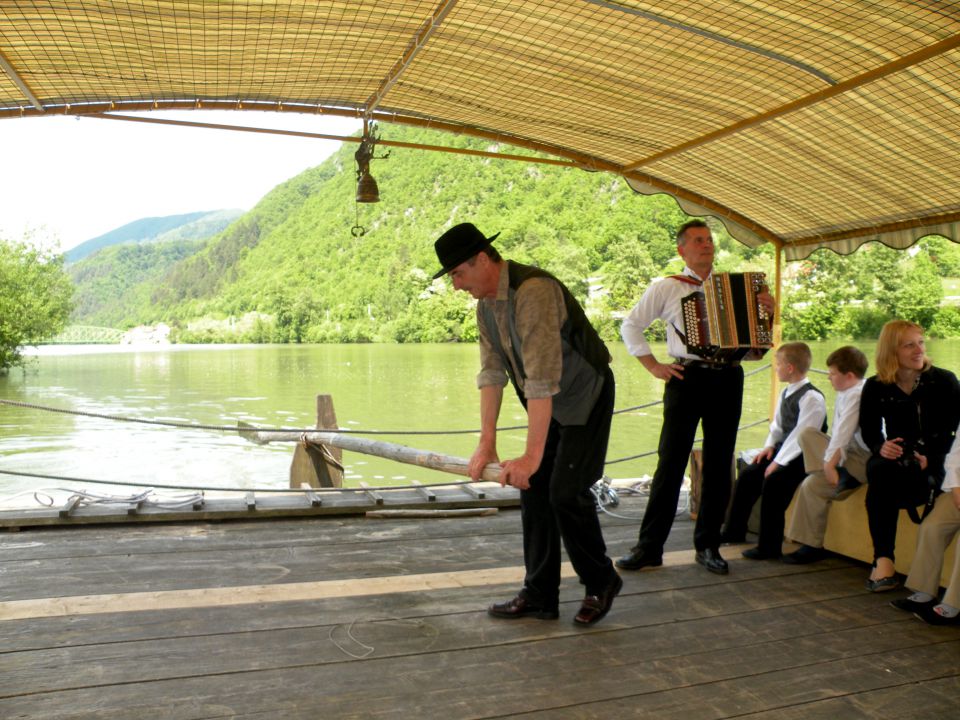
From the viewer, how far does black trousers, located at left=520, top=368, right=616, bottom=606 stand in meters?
2.99

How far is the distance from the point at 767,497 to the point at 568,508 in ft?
4.99

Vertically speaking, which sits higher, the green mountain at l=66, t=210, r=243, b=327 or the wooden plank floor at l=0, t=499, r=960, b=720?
the green mountain at l=66, t=210, r=243, b=327

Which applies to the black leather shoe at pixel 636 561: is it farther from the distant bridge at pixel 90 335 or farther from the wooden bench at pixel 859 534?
the distant bridge at pixel 90 335

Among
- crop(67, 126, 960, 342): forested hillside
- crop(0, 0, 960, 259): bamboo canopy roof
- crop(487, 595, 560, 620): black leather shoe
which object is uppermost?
crop(67, 126, 960, 342): forested hillside

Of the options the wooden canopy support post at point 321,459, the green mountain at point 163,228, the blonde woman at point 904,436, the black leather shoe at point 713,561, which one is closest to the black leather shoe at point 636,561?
the black leather shoe at point 713,561

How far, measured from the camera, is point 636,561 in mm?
3789

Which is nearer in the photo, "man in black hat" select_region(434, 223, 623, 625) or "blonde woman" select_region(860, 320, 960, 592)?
"man in black hat" select_region(434, 223, 623, 625)

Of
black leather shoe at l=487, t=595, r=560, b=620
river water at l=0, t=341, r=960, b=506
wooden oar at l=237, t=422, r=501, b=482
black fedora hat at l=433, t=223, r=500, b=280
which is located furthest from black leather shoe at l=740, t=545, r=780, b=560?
river water at l=0, t=341, r=960, b=506

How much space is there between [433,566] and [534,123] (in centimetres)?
291

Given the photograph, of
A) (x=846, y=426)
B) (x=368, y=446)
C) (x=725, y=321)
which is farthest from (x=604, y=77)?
(x=368, y=446)

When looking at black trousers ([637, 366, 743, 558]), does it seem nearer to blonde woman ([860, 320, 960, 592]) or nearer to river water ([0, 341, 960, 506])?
blonde woman ([860, 320, 960, 592])

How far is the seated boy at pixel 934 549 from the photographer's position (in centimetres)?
315

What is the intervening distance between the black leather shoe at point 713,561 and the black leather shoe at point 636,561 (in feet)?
0.65

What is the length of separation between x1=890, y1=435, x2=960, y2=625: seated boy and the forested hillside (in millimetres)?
46219
